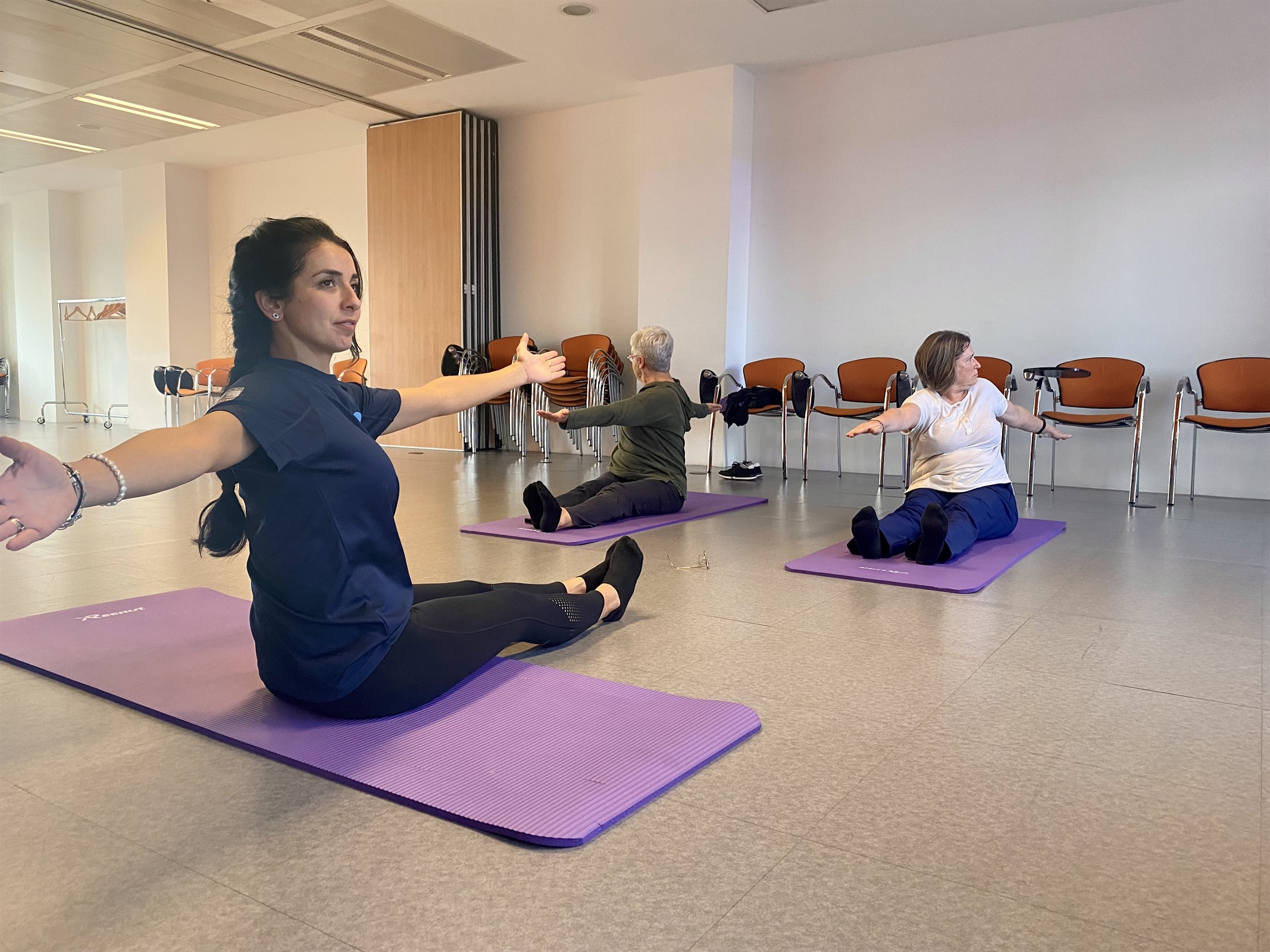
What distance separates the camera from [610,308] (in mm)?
8438

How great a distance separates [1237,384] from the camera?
5539 mm

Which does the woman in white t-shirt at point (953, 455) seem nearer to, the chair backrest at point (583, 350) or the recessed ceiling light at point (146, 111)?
the chair backrest at point (583, 350)

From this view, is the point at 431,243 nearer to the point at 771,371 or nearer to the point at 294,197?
the point at 294,197

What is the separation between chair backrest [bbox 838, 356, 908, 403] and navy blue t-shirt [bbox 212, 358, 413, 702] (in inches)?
206

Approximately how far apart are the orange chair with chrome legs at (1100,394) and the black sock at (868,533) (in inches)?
102

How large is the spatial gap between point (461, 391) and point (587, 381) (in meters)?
5.98

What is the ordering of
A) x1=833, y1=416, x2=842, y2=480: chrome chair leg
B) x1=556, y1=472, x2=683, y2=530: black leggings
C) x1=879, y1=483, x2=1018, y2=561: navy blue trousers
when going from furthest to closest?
x1=833, y1=416, x2=842, y2=480: chrome chair leg
x1=556, y1=472, x2=683, y2=530: black leggings
x1=879, y1=483, x2=1018, y2=561: navy blue trousers

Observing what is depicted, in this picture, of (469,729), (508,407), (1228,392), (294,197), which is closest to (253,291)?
(469,729)

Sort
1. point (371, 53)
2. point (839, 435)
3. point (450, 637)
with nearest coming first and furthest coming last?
1. point (450, 637)
2. point (371, 53)
3. point (839, 435)

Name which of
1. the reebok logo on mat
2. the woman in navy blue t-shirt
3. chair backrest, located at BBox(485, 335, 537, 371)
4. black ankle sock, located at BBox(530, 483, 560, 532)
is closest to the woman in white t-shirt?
black ankle sock, located at BBox(530, 483, 560, 532)

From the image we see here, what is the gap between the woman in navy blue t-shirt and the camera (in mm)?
1545

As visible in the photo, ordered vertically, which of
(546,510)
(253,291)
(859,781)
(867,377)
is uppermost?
(253,291)

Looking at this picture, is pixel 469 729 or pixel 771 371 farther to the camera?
pixel 771 371

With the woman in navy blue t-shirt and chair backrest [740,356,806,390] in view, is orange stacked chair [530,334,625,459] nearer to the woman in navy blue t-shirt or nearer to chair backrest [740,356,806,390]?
chair backrest [740,356,806,390]
